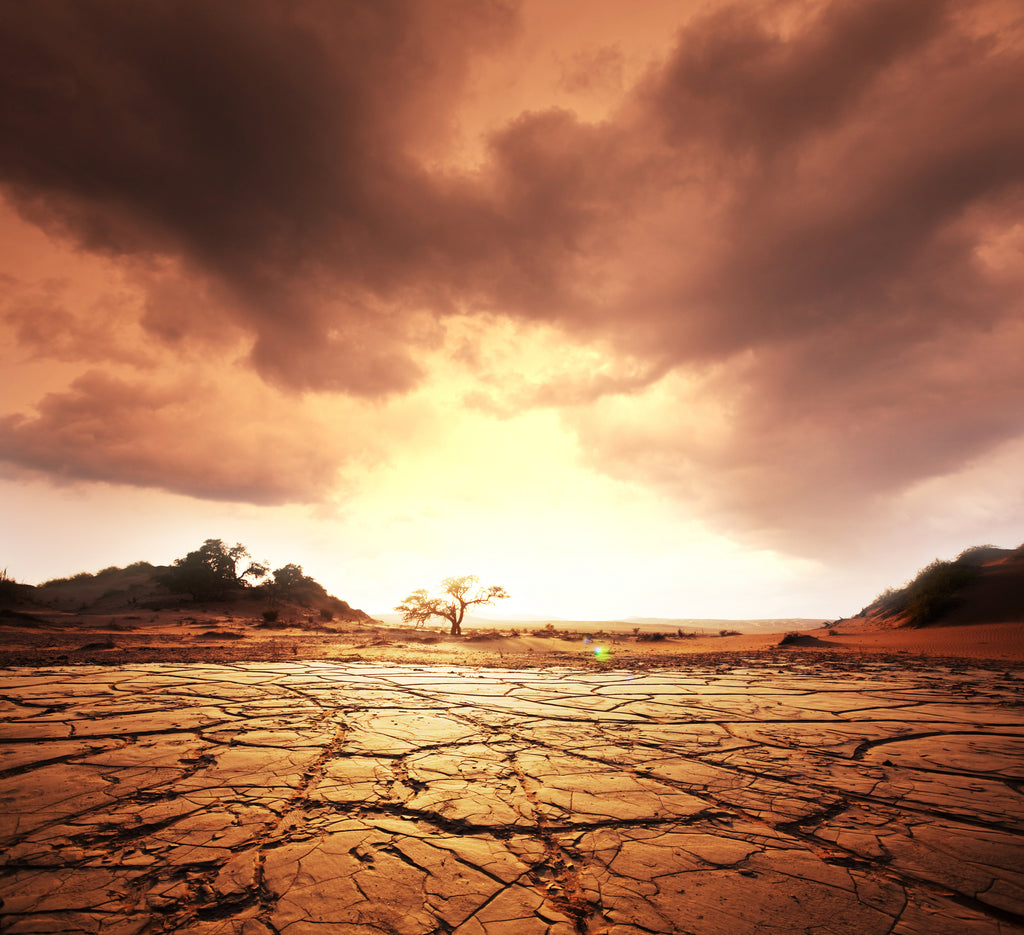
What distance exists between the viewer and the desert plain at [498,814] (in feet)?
5.40

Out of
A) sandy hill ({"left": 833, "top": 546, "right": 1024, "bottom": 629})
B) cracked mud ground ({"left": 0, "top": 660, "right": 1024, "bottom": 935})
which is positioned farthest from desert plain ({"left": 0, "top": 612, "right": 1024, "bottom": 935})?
sandy hill ({"left": 833, "top": 546, "right": 1024, "bottom": 629})

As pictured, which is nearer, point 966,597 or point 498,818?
point 498,818

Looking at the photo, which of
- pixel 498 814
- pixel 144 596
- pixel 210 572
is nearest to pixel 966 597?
pixel 498 814

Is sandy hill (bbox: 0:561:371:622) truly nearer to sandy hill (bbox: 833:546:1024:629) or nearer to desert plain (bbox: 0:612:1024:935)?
desert plain (bbox: 0:612:1024:935)

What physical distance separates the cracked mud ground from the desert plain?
1 cm

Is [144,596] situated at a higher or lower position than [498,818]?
higher

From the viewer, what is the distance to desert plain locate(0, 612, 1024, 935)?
1.65m

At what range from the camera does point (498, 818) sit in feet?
7.73

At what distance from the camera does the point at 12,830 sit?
209cm

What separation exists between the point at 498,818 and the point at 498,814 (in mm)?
38

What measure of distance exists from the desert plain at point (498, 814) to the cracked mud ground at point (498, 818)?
14 mm

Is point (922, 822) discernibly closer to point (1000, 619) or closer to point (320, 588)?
point (1000, 619)

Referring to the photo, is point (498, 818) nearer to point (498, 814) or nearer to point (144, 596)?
point (498, 814)

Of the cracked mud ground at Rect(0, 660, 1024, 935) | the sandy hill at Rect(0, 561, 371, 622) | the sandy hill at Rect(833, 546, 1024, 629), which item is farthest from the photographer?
the sandy hill at Rect(0, 561, 371, 622)
